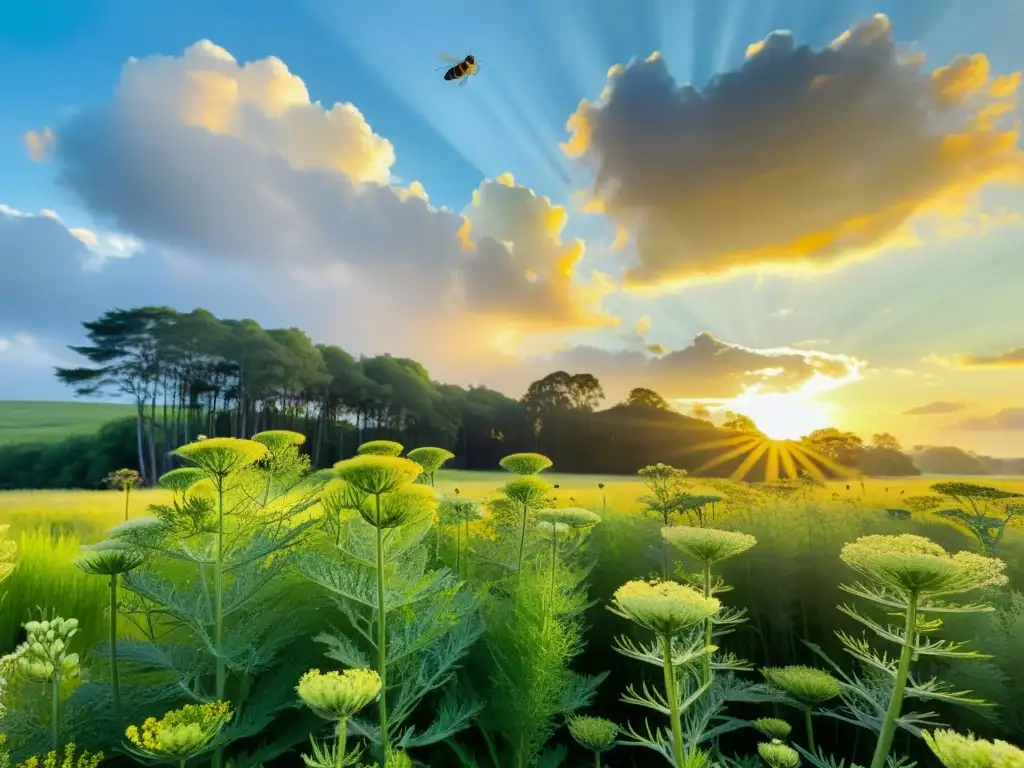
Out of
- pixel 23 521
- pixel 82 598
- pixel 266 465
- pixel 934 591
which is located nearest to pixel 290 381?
pixel 23 521

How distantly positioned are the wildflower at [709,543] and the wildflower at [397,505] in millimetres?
700

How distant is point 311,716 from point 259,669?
0.29 m

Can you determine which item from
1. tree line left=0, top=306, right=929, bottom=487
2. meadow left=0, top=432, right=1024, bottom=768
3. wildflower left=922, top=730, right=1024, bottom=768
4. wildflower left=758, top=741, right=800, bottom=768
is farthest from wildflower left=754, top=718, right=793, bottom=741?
tree line left=0, top=306, right=929, bottom=487

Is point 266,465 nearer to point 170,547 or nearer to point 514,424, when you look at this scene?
point 170,547

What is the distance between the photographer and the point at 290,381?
50.9 ft

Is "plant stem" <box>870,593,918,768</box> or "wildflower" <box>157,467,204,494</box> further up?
"wildflower" <box>157,467,204,494</box>

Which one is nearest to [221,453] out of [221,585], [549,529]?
[221,585]

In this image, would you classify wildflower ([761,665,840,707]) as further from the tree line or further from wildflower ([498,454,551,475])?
the tree line

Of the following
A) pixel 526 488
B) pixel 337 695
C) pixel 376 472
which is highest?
pixel 376 472

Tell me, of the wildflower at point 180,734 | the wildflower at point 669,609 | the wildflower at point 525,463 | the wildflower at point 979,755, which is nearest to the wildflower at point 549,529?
the wildflower at point 525,463

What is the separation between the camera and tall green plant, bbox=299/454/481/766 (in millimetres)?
1410

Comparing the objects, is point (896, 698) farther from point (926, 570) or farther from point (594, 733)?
point (594, 733)

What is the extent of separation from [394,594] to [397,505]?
37 cm

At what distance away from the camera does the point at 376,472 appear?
1.38 metres
